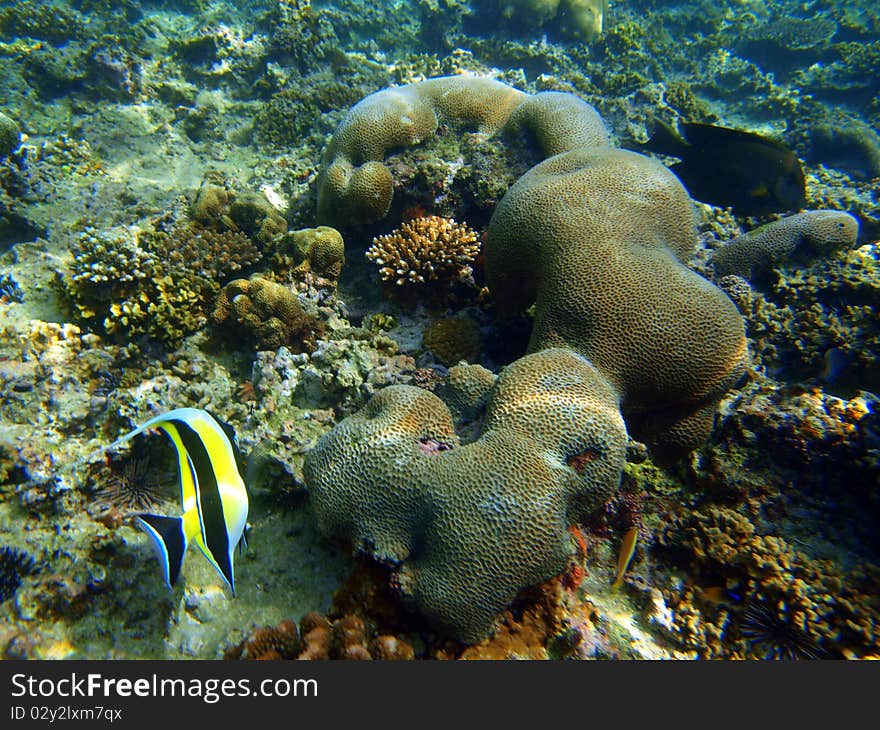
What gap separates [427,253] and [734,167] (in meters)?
3.73

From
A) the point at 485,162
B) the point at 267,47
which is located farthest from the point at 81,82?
the point at 485,162

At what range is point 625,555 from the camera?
2.71 m

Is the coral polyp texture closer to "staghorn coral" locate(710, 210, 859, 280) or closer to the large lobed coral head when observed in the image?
the large lobed coral head

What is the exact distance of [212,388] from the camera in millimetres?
3818

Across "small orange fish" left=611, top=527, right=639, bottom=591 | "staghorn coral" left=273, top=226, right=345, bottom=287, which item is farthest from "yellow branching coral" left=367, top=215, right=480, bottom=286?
"small orange fish" left=611, top=527, right=639, bottom=591

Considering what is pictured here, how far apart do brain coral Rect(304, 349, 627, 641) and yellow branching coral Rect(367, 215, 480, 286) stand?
173cm

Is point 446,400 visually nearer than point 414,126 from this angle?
Yes

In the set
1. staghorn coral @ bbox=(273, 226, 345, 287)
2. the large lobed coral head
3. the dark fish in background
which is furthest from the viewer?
the dark fish in background

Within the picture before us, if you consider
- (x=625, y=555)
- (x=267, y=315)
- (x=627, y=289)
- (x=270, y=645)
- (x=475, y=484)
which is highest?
(x=627, y=289)

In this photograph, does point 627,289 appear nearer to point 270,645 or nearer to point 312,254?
point 312,254

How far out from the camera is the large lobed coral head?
308cm

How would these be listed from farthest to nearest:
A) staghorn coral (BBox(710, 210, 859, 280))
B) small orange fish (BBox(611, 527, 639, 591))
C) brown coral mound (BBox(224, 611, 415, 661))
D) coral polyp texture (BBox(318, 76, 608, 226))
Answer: coral polyp texture (BBox(318, 76, 608, 226))
staghorn coral (BBox(710, 210, 859, 280))
small orange fish (BBox(611, 527, 639, 591))
brown coral mound (BBox(224, 611, 415, 661))

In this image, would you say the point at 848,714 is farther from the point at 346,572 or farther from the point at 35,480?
the point at 35,480

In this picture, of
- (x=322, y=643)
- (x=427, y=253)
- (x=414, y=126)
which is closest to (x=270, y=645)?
(x=322, y=643)
